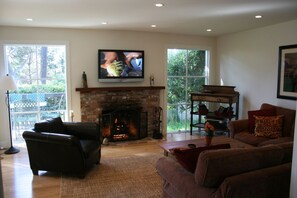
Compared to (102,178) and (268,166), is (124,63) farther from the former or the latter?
(268,166)

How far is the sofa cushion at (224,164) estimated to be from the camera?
181 cm

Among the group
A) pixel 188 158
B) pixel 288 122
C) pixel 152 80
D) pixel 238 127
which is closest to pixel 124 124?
pixel 152 80

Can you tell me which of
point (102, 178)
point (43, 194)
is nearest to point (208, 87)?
point (102, 178)

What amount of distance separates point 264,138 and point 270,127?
0.77 ft

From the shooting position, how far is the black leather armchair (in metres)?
3.28

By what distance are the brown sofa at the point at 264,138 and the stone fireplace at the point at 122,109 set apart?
1962 millimetres

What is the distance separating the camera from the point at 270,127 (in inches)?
157

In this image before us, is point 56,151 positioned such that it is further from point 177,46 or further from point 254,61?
point 254,61

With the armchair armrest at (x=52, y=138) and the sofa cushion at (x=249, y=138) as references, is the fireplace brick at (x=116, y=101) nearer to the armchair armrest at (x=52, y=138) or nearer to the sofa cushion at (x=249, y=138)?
the armchair armrest at (x=52, y=138)

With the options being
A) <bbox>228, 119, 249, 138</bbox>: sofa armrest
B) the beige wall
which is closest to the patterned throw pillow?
<bbox>228, 119, 249, 138</bbox>: sofa armrest

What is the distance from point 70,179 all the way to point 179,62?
12.3 ft

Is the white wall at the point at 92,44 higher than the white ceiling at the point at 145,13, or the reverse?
the white ceiling at the point at 145,13

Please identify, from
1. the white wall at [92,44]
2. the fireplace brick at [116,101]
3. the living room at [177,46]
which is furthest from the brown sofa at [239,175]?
the white wall at [92,44]

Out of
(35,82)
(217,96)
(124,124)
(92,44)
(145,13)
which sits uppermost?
(145,13)
